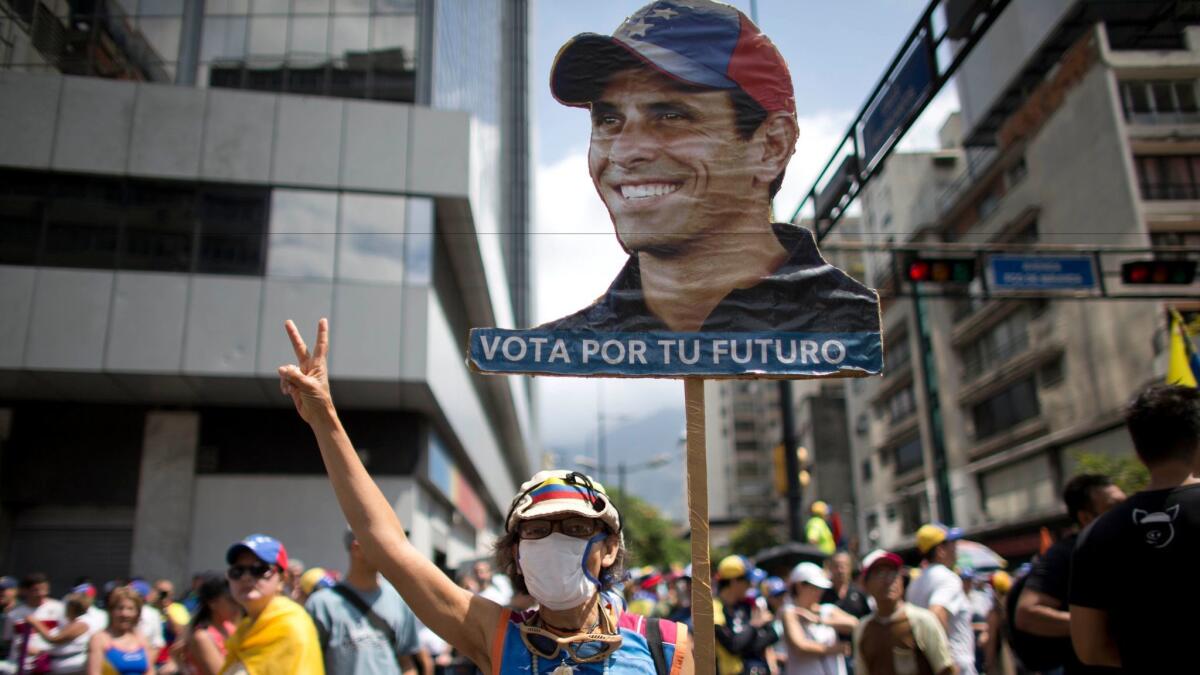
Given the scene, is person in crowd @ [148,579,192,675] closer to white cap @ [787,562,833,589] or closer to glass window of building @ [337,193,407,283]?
white cap @ [787,562,833,589]

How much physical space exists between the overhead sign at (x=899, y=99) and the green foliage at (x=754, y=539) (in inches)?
2266

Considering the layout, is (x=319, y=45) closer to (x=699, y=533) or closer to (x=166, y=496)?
(x=166, y=496)

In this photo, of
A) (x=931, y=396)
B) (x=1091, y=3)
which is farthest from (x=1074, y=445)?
(x=1091, y=3)

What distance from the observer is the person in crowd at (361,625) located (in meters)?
5.03

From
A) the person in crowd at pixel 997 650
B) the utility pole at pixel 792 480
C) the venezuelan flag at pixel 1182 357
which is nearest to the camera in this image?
the person in crowd at pixel 997 650

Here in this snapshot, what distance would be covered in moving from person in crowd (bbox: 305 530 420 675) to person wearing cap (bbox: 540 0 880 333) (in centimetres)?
234

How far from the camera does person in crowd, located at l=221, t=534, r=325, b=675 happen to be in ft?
14.9

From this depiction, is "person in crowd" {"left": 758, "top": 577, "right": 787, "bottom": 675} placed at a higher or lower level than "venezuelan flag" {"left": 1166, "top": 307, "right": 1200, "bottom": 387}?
lower

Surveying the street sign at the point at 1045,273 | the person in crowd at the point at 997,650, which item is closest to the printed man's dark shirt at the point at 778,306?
the person in crowd at the point at 997,650

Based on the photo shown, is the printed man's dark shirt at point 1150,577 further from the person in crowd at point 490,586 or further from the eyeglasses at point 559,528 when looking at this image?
the person in crowd at point 490,586

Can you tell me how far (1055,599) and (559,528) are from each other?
114 inches

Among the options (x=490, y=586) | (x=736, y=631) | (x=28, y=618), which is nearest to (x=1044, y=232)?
(x=490, y=586)

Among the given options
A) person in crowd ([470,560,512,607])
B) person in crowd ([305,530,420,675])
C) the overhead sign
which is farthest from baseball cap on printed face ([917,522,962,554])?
person in crowd ([470,560,512,607])

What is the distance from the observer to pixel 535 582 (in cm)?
279
